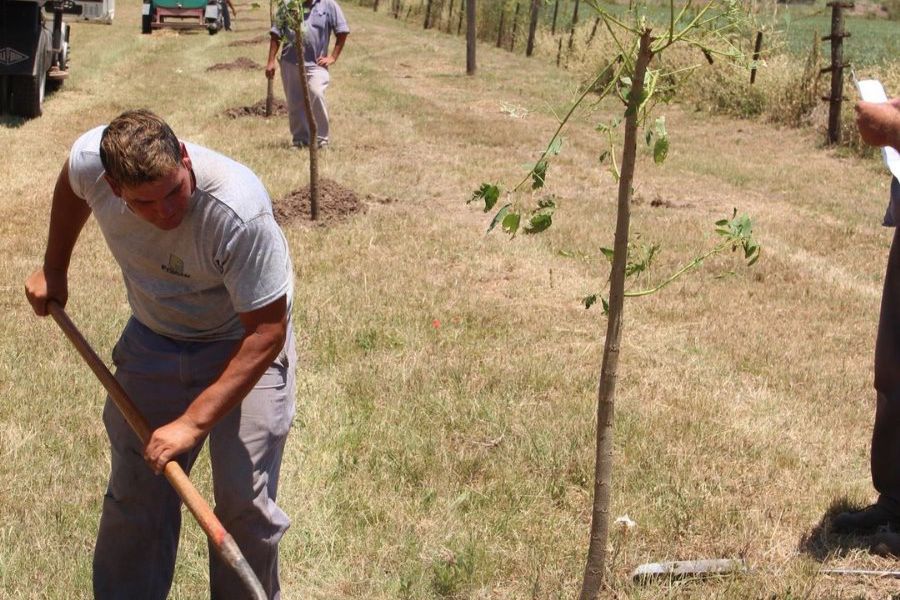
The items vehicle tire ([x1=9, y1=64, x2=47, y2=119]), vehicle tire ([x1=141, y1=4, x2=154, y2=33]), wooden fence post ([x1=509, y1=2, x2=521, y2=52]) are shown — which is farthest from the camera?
vehicle tire ([x1=141, y1=4, x2=154, y2=33])

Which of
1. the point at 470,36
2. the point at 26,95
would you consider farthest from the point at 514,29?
the point at 26,95

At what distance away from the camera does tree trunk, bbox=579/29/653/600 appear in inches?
118

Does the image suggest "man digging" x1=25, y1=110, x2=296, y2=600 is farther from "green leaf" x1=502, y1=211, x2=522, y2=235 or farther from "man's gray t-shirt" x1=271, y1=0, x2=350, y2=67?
"man's gray t-shirt" x1=271, y1=0, x2=350, y2=67

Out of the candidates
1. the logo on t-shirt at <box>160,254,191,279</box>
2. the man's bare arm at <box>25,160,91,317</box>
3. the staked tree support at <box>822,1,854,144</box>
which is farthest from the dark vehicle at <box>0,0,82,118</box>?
the logo on t-shirt at <box>160,254,191,279</box>

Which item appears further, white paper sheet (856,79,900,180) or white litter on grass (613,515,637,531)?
white litter on grass (613,515,637,531)

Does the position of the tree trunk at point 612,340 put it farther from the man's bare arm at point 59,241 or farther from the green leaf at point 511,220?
the man's bare arm at point 59,241

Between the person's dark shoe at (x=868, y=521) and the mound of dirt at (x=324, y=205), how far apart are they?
5696 mm

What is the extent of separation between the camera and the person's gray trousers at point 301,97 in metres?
12.0

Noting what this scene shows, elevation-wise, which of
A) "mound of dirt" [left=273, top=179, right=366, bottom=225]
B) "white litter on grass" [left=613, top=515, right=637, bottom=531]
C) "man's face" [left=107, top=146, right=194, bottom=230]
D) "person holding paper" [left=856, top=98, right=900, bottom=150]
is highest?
"person holding paper" [left=856, top=98, right=900, bottom=150]

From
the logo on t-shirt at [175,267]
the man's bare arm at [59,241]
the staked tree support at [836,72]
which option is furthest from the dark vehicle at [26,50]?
the logo on t-shirt at [175,267]

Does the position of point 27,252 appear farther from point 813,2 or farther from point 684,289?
point 813,2

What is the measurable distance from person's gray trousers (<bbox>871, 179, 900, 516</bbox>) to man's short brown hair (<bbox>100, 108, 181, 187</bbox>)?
267cm

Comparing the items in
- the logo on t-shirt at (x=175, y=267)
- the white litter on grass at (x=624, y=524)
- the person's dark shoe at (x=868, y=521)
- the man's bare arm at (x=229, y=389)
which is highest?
the logo on t-shirt at (x=175, y=267)

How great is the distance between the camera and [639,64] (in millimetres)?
2975
